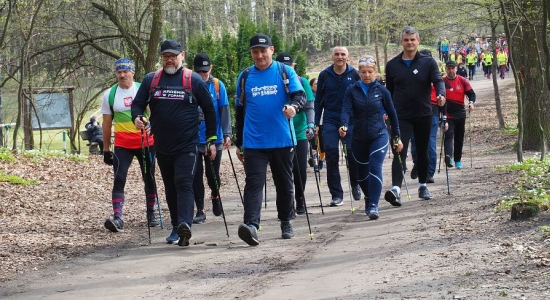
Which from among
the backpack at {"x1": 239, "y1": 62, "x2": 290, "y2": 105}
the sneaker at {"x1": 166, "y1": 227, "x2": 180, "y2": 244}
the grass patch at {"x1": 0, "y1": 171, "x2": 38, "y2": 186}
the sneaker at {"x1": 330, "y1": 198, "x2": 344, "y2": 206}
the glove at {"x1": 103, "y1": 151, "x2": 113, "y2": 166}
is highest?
the backpack at {"x1": 239, "y1": 62, "x2": 290, "y2": 105}

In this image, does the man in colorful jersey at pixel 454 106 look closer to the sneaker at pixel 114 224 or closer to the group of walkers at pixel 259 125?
the group of walkers at pixel 259 125

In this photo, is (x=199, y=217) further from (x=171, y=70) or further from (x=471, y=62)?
(x=471, y=62)

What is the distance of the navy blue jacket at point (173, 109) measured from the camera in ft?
32.2

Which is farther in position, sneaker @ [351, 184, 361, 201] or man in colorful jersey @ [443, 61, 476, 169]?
man in colorful jersey @ [443, 61, 476, 169]

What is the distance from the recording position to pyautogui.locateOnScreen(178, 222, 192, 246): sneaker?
9672 mm

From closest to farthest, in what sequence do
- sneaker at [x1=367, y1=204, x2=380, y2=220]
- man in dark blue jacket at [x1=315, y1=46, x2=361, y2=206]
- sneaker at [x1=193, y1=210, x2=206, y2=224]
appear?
sneaker at [x1=367, y1=204, x2=380, y2=220] → sneaker at [x1=193, y1=210, x2=206, y2=224] → man in dark blue jacket at [x1=315, y1=46, x2=361, y2=206]

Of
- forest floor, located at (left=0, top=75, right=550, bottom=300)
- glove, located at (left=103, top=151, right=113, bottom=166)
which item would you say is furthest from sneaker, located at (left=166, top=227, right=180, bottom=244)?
glove, located at (left=103, top=151, right=113, bottom=166)

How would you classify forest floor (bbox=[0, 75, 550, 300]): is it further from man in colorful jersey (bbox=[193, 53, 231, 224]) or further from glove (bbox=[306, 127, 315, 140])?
glove (bbox=[306, 127, 315, 140])

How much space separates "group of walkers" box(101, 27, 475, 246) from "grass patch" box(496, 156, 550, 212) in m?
1.47

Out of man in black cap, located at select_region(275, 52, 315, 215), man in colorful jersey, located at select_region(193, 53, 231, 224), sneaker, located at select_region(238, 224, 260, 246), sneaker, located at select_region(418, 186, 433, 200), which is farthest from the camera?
sneaker, located at select_region(418, 186, 433, 200)

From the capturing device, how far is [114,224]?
36.8 ft

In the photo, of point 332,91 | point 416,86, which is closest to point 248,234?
point 332,91

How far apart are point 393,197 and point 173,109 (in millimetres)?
3679

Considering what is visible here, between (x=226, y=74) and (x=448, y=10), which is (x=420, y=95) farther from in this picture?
(x=226, y=74)
